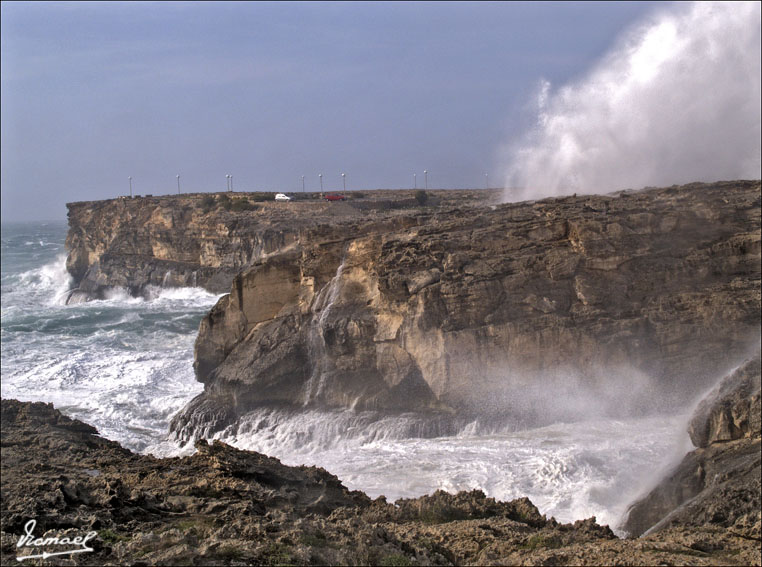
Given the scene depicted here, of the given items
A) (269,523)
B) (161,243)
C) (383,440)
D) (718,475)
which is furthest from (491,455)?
(161,243)

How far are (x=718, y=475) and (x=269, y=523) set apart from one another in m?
6.01

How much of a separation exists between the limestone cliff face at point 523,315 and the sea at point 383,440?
58 centimetres

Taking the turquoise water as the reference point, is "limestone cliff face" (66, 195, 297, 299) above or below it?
above

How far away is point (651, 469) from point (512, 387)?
3.66 meters

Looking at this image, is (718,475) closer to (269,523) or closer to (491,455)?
(491,455)

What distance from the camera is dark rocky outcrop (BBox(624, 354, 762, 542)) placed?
27.7 feet

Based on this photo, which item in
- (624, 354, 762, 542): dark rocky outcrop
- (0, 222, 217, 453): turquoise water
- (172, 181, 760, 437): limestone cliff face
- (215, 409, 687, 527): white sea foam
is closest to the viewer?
(624, 354, 762, 542): dark rocky outcrop

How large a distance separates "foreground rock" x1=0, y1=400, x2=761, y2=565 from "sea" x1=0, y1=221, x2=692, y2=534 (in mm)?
2826

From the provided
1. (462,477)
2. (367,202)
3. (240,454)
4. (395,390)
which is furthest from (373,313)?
(367,202)

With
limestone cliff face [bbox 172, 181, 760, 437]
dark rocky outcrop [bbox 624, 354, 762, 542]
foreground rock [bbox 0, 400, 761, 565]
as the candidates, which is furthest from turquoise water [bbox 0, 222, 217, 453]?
dark rocky outcrop [bbox 624, 354, 762, 542]

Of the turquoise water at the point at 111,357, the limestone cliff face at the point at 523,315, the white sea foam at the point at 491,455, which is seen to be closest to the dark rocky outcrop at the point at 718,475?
the white sea foam at the point at 491,455

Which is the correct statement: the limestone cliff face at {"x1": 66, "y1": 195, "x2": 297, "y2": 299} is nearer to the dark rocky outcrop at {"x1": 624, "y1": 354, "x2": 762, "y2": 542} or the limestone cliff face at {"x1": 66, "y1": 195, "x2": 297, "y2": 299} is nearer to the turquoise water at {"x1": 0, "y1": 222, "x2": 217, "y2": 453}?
the turquoise water at {"x1": 0, "y1": 222, "x2": 217, "y2": 453}

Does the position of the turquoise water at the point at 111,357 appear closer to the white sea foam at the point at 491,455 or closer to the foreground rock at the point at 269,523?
the white sea foam at the point at 491,455

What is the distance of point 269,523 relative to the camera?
22.5 feet
